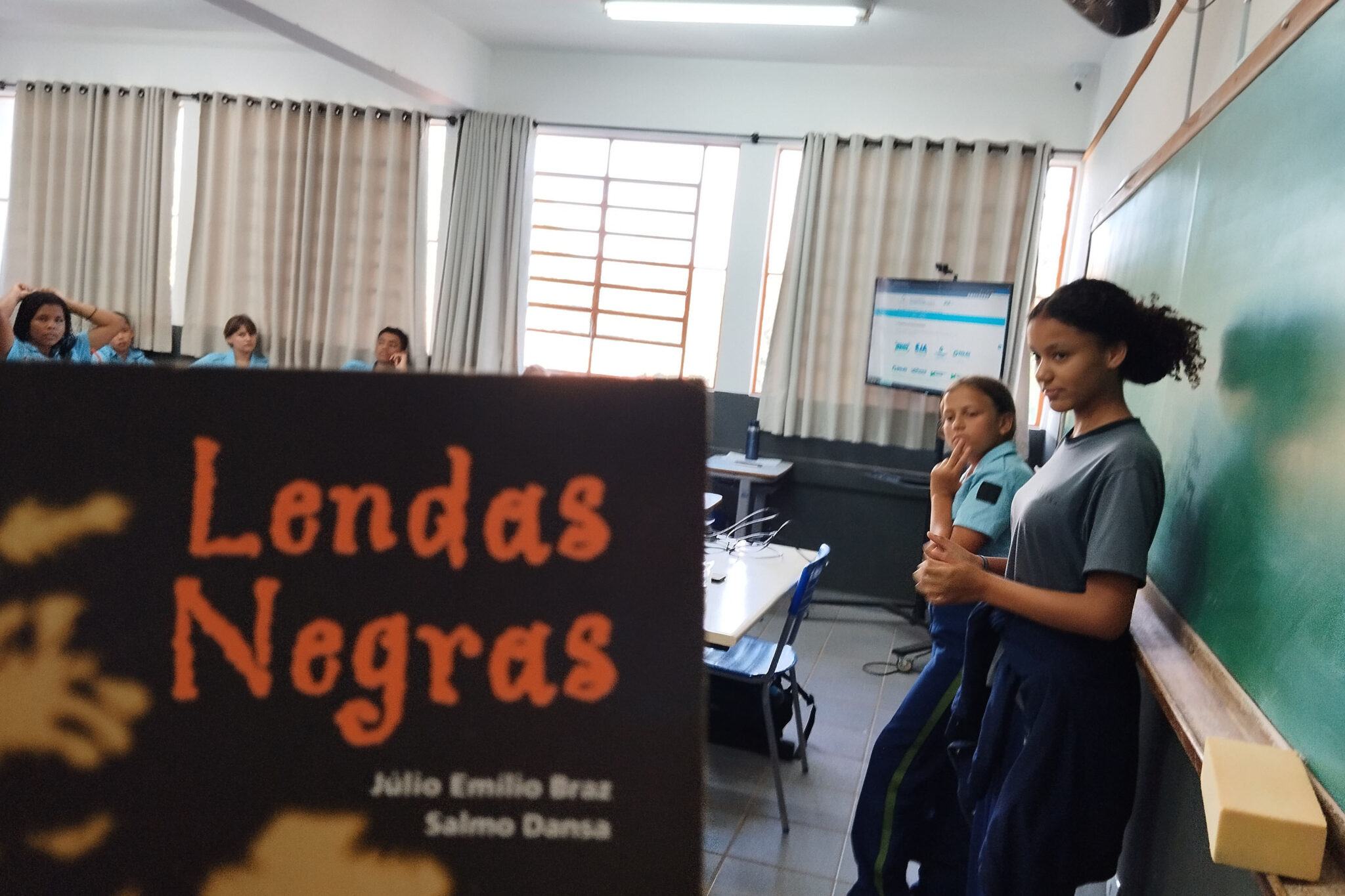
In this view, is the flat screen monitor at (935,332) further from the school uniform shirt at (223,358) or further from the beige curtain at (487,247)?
the school uniform shirt at (223,358)

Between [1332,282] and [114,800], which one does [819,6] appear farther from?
[114,800]

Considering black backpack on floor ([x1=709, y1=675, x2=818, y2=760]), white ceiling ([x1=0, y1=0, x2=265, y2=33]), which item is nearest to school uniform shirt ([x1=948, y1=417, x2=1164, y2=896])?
black backpack on floor ([x1=709, y1=675, x2=818, y2=760])

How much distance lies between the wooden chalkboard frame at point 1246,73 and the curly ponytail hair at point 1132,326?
0.40 m

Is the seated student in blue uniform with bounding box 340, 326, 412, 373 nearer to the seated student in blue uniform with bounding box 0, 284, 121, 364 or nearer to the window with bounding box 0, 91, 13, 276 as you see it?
the seated student in blue uniform with bounding box 0, 284, 121, 364

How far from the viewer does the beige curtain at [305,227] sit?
5.89 m

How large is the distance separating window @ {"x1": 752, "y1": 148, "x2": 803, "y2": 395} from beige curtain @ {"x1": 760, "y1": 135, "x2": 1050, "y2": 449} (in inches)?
5.9

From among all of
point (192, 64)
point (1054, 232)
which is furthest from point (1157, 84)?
point (192, 64)

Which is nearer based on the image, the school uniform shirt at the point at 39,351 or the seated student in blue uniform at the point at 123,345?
the school uniform shirt at the point at 39,351

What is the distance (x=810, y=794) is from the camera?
3.10 meters

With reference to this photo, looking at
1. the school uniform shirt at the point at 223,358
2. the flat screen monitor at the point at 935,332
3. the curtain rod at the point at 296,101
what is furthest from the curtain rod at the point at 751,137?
the school uniform shirt at the point at 223,358

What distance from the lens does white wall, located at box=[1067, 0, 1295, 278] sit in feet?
6.10

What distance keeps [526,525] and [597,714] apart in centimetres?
12

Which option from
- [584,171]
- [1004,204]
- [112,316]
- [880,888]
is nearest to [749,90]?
[584,171]

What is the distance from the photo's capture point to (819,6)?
4309 millimetres
